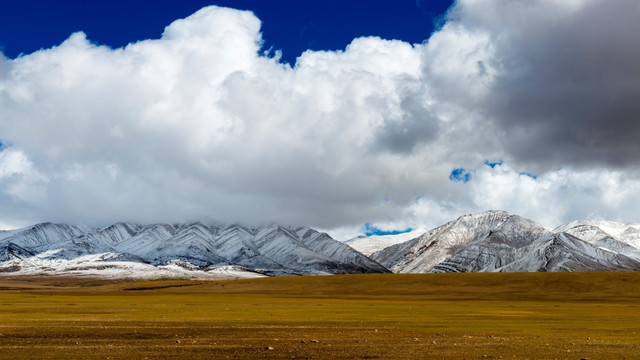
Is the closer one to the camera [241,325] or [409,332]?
[409,332]

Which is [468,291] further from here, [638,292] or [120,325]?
[120,325]

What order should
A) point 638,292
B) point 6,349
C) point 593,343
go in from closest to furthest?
1. point 6,349
2. point 593,343
3. point 638,292

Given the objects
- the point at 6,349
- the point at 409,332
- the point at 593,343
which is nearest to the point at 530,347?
the point at 593,343

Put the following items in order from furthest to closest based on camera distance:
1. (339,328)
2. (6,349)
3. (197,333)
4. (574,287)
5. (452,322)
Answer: (574,287) → (452,322) → (339,328) → (197,333) → (6,349)

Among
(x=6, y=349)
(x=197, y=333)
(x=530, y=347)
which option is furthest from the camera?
(x=197, y=333)

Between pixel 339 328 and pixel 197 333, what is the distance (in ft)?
38.8

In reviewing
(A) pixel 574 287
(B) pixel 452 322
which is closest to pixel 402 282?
(A) pixel 574 287

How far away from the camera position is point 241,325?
5194cm

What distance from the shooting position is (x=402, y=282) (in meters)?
188

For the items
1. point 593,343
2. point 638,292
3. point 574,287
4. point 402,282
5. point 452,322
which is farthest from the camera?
point 402,282

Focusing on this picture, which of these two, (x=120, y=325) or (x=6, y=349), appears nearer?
(x=6, y=349)

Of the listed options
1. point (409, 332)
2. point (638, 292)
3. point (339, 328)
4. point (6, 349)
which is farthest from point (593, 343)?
point (638, 292)

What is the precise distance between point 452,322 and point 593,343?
19812 mm

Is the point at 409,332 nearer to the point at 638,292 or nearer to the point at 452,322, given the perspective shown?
the point at 452,322
